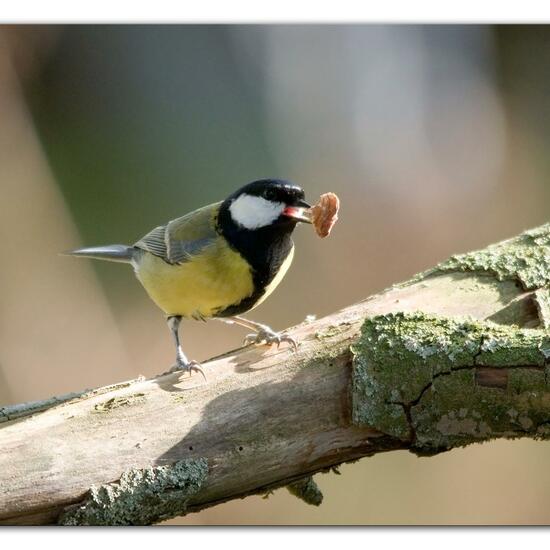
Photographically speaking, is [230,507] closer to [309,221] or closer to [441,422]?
[441,422]

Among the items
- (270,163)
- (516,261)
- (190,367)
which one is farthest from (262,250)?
(270,163)

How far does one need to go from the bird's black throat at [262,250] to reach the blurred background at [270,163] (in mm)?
500

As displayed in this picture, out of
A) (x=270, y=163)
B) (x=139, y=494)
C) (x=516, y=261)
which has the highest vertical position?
(x=270, y=163)

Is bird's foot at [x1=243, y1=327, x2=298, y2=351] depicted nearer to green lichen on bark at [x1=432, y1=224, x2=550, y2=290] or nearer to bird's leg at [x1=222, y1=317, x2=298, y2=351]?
bird's leg at [x1=222, y1=317, x2=298, y2=351]

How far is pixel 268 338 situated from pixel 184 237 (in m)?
0.43

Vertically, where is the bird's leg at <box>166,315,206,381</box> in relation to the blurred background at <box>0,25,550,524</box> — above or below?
below

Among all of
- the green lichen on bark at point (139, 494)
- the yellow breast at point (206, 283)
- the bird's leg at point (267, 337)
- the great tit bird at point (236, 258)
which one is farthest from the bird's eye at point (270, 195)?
the green lichen on bark at point (139, 494)

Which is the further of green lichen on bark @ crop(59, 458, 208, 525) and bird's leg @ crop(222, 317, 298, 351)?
bird's leg @ crop(222, 317, 298, 351)

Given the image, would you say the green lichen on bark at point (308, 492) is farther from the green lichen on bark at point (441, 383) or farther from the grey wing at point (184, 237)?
the grey wing at point (184, 237)

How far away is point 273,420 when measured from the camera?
4.92 ft

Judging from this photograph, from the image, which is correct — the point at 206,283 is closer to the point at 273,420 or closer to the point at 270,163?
the point at 273,420

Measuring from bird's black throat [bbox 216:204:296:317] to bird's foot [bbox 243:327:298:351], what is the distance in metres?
0.10

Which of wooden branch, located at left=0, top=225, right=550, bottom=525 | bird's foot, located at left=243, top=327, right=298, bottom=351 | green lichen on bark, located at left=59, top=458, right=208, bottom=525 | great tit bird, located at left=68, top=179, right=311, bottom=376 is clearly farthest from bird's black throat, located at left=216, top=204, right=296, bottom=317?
green lichen on bark, located at left=59, top=458, right=208, bottom=525

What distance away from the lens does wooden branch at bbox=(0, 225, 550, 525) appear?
1424mm
